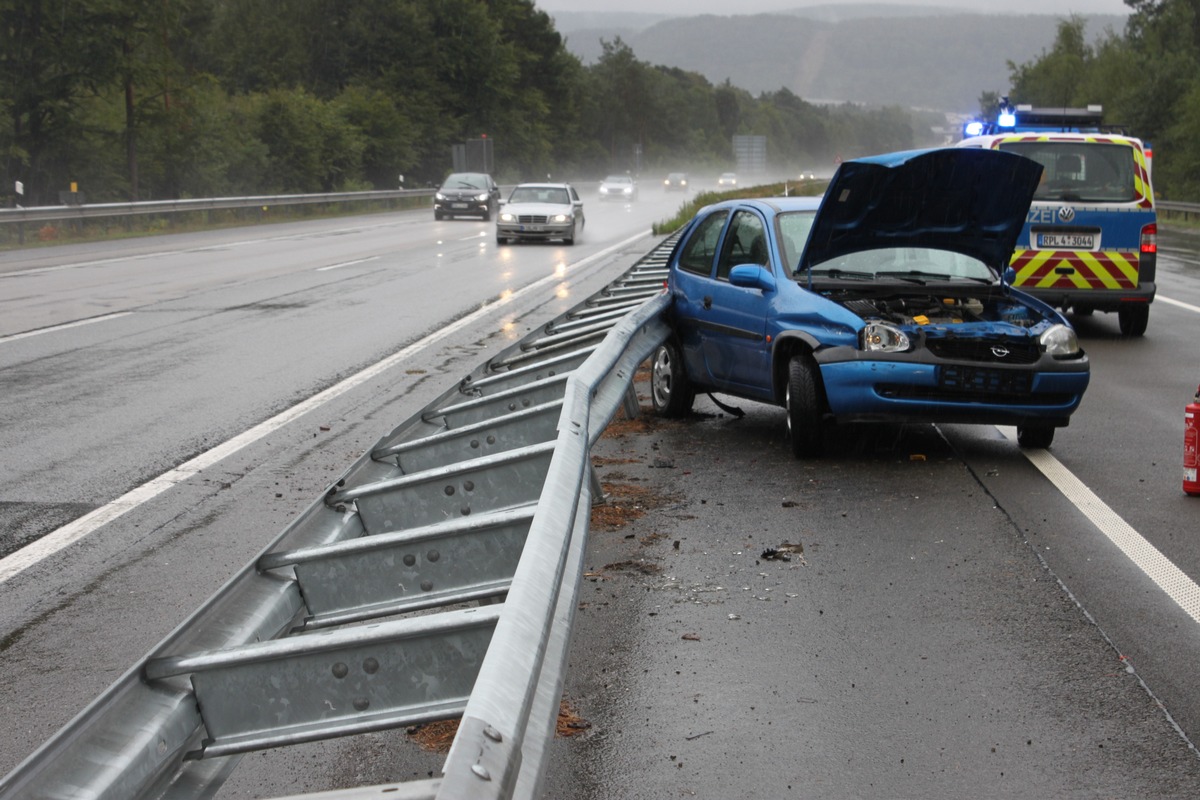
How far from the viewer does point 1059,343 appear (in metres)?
8.34

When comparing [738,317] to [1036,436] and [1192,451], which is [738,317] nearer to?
[1036,436]

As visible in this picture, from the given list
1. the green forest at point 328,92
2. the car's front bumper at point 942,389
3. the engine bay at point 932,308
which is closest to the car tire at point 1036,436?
the car's front bumper at point 942,389

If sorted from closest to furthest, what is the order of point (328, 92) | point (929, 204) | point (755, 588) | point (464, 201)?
point (755, 588)
point (929, 204)
point (464, 201)
point (328, 92)

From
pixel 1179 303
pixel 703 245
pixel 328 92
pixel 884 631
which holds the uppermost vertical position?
pixel 328 92

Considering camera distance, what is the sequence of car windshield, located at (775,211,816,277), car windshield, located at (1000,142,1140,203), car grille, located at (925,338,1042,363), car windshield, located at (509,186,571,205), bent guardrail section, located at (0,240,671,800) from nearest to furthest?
1. bent guardrail section, located at (0,240,671,800)
2. car grille, located at (925,338,1042,363)
3. car windshield, located at (775,211,816,277)
4. car windshield, located at (1000,142,1140,203)
5. car windshield, located at (509,186,571,205)

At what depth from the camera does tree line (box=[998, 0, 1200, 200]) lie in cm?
6750

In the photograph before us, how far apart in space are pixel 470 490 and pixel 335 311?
42.4ft

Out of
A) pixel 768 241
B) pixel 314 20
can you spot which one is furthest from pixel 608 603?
pixel 314 20

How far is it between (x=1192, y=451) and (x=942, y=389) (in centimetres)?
136

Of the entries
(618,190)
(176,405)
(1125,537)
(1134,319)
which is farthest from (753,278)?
(618,190)

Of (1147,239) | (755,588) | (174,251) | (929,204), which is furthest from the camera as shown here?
(174,251)

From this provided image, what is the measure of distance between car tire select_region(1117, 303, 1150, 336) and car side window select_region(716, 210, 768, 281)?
6693 millimetres

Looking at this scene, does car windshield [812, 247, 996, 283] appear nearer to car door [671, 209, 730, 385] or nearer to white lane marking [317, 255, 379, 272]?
car door [671, 209, 730, 385]

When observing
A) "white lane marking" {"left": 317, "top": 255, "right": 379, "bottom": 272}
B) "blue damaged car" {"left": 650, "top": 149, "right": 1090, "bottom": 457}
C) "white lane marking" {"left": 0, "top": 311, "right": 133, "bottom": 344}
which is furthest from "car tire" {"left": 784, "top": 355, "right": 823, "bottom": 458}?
"white lane marking" {"left": 317, "top": 255, "right": 379, "bottom": 272}
